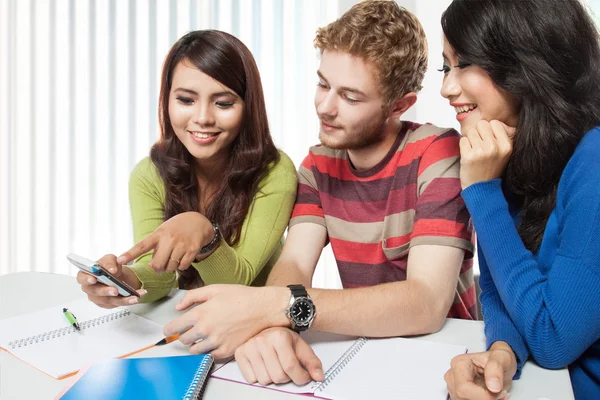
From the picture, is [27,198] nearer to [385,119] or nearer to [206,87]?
[206,87]

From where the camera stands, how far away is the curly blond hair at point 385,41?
1.40m

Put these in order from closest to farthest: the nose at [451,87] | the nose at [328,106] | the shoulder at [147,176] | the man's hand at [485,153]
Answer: the man's hand at [485,153] < the nose at [451,87] < the nose at [328,106] < the shoulder at [147,176]

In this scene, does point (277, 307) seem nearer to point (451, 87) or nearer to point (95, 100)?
point (451, 87)

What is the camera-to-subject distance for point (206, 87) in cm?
156

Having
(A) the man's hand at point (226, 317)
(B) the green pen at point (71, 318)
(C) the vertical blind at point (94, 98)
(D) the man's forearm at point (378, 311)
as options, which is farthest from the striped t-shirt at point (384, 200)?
(C) the vertical blind at point (94, 98)

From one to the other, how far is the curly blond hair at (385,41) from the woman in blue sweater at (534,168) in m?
0.24

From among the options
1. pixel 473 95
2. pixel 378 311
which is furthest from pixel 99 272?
pixel 473 95

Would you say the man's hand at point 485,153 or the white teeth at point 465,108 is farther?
the white teeth at point 465,108

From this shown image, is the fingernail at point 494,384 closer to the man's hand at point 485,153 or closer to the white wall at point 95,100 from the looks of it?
the man's hand at point 485,153

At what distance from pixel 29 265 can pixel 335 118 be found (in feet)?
8.47

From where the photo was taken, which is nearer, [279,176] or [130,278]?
[130,278]

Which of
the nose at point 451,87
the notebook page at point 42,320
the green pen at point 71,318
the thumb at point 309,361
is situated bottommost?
the notebook page at point 42,320

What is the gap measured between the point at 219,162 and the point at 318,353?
0.90 metres

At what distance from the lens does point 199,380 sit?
836 mm
